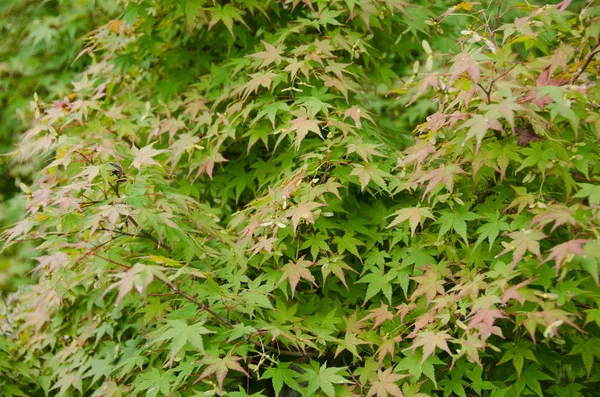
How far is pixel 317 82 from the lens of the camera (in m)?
3.18

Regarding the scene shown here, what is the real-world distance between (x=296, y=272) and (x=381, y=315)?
1.44 feet

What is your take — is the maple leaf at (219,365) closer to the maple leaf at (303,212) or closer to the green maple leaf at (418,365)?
the maple leaf at (303,212)

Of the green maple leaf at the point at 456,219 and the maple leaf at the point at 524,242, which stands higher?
the maple leaf at the point at 524,242

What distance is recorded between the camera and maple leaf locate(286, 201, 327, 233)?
8.44 ft

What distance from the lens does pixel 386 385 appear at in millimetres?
2559

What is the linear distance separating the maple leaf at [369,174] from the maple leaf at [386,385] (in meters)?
0.83

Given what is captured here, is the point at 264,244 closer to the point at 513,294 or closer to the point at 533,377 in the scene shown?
the point at 513,294

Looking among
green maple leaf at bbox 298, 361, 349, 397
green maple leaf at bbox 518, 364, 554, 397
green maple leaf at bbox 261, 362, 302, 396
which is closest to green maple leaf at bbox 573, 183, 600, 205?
green maple leaf at bbox 518, 364, 554, 397

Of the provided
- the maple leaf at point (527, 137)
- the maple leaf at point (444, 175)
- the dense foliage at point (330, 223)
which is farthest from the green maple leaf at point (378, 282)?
the maple leaf at point (527, 137)

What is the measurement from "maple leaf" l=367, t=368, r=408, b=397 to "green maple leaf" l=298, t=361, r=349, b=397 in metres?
0.13

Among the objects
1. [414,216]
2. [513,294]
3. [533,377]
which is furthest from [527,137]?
[533,377]

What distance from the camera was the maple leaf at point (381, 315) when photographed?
8.87ft

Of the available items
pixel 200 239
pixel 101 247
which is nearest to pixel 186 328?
pixel 200 239

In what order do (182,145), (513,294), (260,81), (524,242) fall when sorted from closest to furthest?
(513,294) < (524,242) < (260,81) < (182,145)
